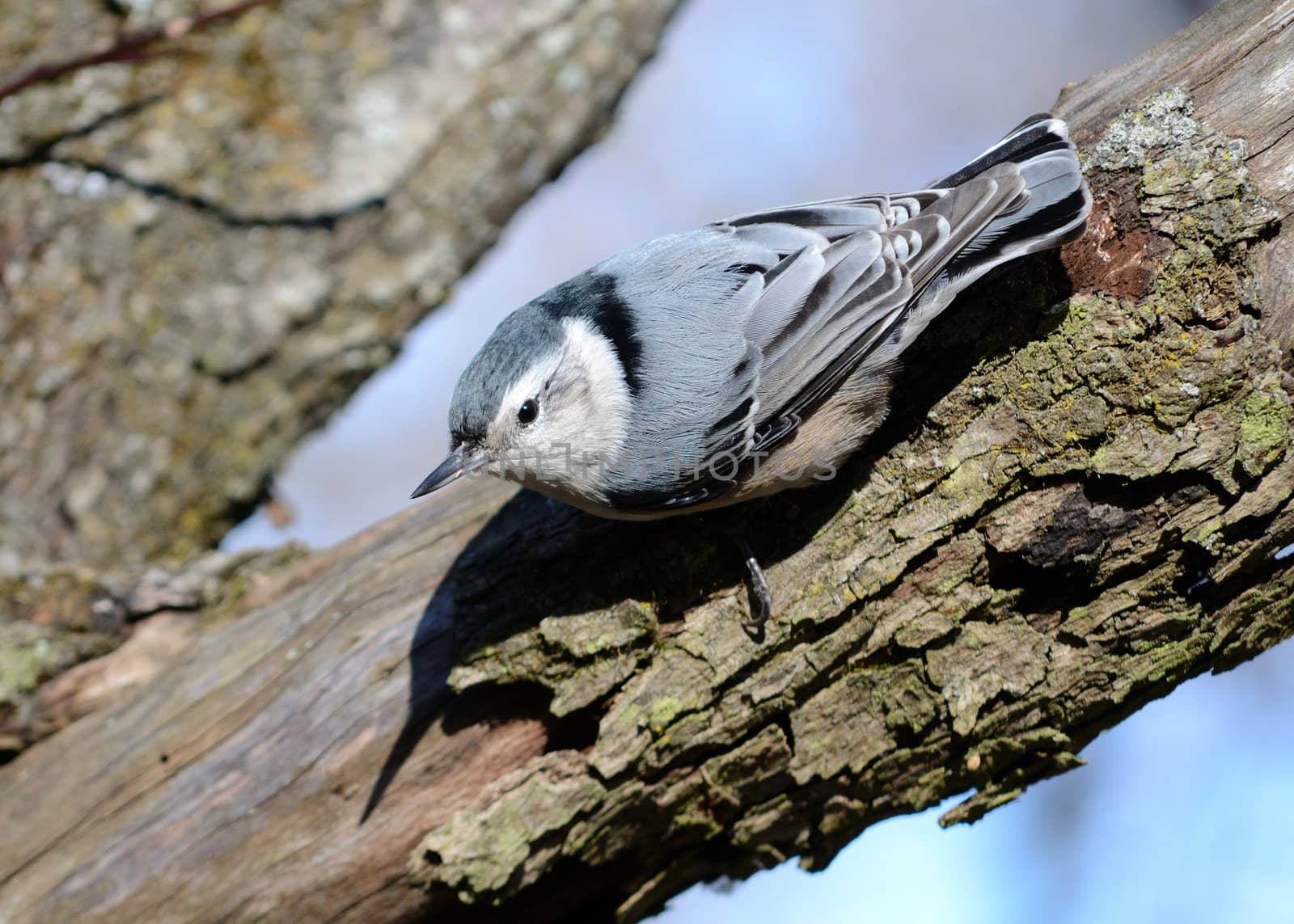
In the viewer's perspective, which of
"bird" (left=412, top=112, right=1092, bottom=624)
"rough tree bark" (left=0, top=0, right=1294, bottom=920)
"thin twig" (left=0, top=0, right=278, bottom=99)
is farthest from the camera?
"thin twig" (left=0, top=0, right=278, bottom=99)

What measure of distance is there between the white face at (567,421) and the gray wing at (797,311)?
0.12 meters

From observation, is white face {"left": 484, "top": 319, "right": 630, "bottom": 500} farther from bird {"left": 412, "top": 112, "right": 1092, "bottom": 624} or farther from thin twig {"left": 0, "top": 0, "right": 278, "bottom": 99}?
thin twig {"left": 0, "top": 0, "right": 278, "bottom": 99}

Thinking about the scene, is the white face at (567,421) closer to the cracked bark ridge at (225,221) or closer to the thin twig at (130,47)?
the cracked bark ridge at (225,221)

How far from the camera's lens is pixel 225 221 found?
10.2ft

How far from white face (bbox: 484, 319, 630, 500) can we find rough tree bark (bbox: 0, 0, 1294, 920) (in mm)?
217

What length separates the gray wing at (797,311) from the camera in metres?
2.05

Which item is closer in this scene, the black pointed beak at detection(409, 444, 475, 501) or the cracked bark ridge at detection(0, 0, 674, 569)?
the black pointed beak at detection(409, 444, 475, 501)

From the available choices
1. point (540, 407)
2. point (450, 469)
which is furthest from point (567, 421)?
point (450, 469)

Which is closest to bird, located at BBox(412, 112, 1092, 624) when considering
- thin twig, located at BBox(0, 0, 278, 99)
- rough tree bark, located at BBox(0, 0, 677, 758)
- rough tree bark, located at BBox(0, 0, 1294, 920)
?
rough tree bark, located at BBox(0, 0, 1294, 920)

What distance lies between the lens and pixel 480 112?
130 inches

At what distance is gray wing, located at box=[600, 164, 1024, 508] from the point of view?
2053 mm

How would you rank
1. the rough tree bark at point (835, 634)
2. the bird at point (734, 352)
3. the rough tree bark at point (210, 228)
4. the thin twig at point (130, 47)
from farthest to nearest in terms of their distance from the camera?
1. the rough tree bark at point (210, 228)
2. the thin twig at point (130, 47)
3. the bird at point (734, 352)
4. the rough tree bark at point (835, 634)

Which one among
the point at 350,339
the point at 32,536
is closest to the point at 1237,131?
the point at 350,339

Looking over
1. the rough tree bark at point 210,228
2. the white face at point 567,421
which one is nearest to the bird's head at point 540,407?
the white face at point 567,421
